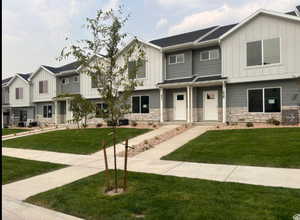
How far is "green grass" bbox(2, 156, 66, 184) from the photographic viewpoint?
7.51 m

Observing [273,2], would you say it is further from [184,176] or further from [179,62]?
[184,176]

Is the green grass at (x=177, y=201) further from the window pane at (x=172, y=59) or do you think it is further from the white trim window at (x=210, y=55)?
the window pane at (x=172, y=59)

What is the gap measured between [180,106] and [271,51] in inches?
291

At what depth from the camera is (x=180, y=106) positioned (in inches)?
728

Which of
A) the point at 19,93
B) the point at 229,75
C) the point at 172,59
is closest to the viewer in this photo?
the point at 229,75

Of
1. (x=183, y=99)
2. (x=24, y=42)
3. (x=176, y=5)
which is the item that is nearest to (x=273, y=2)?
(x=176, y=5)

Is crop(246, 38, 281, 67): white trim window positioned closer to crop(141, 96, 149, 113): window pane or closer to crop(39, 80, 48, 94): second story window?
crop(141, 96, 149, 113): window pane

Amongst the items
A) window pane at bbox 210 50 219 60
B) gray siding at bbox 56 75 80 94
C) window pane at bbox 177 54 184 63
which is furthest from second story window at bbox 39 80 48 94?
window pane at bbox 210 50 219 60

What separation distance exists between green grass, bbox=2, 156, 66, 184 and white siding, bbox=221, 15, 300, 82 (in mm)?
12614

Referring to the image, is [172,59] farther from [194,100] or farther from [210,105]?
[210,105]

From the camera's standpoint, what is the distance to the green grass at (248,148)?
7.76m

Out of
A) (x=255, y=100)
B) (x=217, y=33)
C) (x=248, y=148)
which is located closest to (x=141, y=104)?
(x=217, y=33)

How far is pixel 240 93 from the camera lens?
15914 mm

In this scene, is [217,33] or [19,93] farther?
[19,93]
